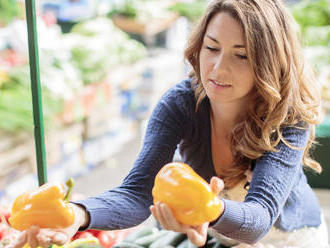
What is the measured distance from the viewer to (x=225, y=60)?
1.00 meters

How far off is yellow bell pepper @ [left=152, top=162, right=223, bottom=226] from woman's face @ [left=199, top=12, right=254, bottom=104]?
0.27 metres

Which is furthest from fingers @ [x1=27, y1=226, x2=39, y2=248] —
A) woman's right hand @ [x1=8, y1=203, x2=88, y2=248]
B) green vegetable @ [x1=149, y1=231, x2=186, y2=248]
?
green vegetable @ [x1=149, y1=231, x2=186, y2=248]

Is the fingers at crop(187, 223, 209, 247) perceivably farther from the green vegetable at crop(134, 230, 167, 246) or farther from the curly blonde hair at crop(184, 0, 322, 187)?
the green vegetable at crop(134, 230, 167, 246)

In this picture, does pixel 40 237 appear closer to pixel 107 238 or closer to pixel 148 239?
pixel 148 239

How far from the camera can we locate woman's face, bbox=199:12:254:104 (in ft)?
3.30

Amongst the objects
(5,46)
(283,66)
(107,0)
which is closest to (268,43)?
(283,66)

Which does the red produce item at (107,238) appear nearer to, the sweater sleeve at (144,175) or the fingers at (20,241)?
the sweater sleeve at (144,175)

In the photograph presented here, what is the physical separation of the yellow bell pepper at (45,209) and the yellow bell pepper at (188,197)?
7.1 inches

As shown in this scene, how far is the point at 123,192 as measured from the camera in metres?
1.13

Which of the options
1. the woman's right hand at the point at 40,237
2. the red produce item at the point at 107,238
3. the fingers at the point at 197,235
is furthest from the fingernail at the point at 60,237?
the red produce item at the point at 107,238

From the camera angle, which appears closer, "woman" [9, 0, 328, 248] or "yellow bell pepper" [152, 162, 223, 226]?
"yellow bell pepper" [152, 162, 223, 226]

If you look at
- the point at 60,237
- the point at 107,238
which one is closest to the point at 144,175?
the point at 60,237

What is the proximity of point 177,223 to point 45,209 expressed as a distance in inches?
9.5

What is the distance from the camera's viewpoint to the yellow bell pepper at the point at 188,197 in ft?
2.69
